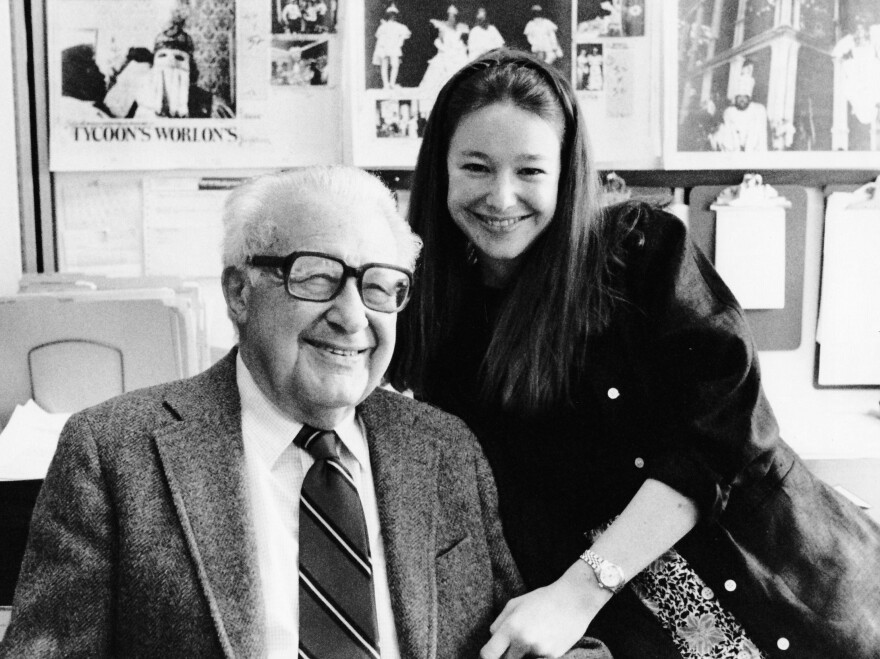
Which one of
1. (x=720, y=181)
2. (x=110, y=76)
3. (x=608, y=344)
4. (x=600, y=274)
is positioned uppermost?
(x=110, y=76)

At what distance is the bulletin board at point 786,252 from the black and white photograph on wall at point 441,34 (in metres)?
0.48

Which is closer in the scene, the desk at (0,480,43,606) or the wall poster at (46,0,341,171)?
the desk at (0,480,43,606)

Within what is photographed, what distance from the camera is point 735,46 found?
173 cm

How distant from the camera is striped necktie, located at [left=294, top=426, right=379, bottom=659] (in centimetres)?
94

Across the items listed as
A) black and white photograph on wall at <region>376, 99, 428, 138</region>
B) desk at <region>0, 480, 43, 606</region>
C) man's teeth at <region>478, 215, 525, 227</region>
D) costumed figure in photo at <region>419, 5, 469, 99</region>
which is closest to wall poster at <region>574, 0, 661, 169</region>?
costumed figure in photo at <region>419, 5, 469, 99</region>

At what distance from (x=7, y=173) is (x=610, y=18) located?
1326mm

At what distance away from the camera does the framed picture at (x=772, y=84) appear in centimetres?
173

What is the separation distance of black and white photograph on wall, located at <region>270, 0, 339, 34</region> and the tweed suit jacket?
0.91 m

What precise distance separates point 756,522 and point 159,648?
Result: 0.83m

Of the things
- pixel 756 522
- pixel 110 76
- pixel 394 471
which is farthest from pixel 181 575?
pixel 110 76

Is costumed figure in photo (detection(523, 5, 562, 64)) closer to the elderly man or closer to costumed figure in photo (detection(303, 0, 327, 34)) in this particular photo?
costumed figure in photo (detection(303, 0, 327, 34))

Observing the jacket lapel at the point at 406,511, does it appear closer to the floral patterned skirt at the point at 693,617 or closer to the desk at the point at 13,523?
the floral patterned skirt at the point at 693,617

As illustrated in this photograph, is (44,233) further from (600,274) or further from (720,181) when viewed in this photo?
(720,181)

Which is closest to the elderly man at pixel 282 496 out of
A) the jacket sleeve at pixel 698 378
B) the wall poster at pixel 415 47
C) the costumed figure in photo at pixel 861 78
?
the jacket sleeve at pixel 698 378
